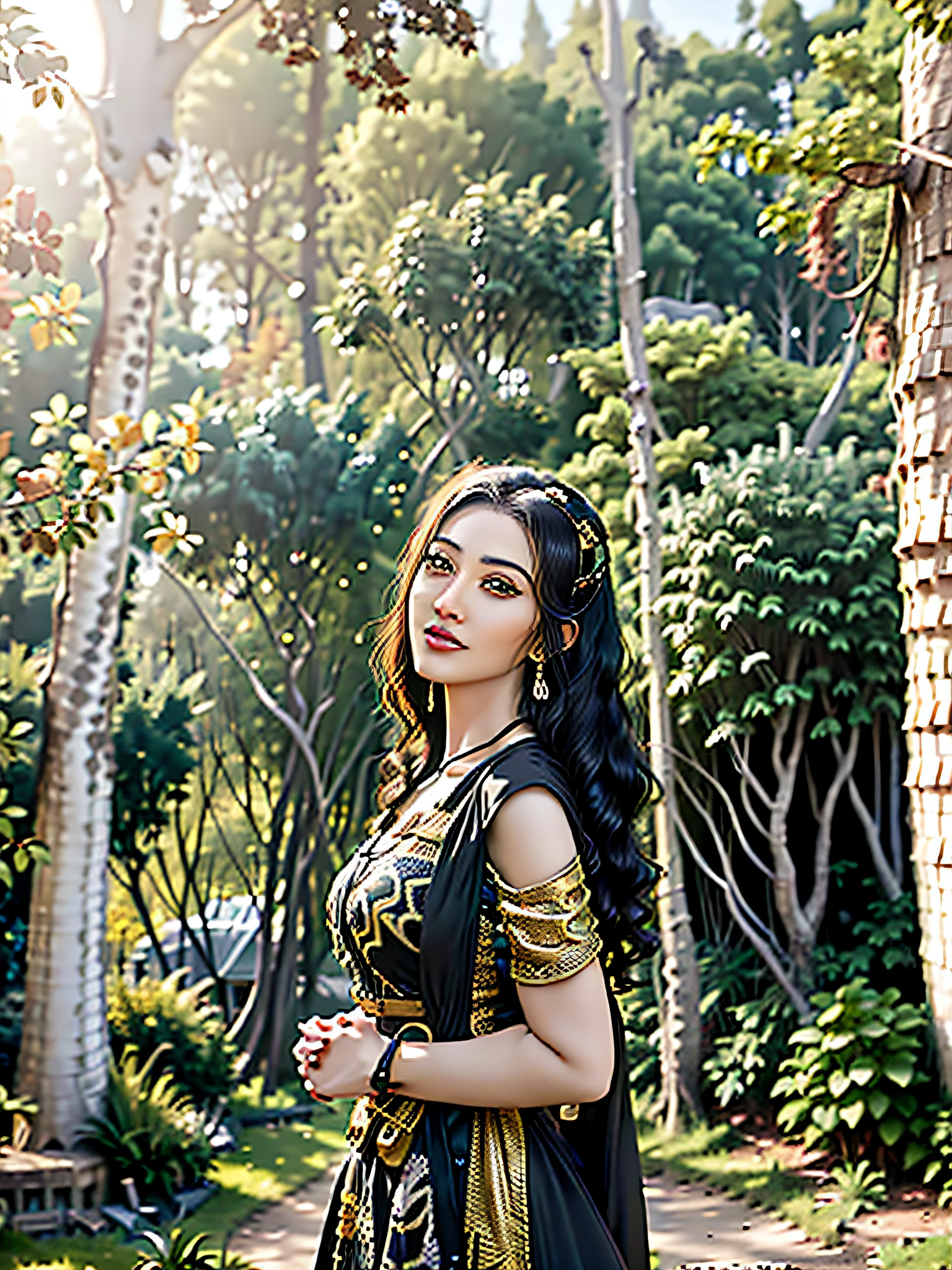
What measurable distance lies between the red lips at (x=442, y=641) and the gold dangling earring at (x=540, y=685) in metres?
0.12

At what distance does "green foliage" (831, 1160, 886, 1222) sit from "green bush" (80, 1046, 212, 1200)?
2.89m

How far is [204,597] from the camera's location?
13172mm

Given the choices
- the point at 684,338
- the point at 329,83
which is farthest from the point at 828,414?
the point at 329,83

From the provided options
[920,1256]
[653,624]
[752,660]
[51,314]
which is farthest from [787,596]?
[51,314]

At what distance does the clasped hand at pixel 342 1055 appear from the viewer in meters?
1.44

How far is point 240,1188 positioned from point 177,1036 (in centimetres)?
84

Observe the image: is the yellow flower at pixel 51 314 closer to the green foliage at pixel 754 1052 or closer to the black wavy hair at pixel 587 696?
the black wavy hair at pixel 587 696

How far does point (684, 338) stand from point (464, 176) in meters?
4.04

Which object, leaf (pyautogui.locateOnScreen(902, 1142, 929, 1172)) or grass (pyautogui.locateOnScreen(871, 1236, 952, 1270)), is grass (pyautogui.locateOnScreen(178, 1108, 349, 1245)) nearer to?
grass (pyautogui.locateOnScreen(871, 1236, 952, 1270))

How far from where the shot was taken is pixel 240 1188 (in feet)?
18.5

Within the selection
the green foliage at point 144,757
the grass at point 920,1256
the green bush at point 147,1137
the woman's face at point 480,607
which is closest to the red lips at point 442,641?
the woman's face at point 480,607

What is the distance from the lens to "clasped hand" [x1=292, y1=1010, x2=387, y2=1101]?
1.44m

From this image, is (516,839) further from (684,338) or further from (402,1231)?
(684,338)

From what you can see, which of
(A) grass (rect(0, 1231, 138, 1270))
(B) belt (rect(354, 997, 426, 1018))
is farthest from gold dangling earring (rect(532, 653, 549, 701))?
(A) grass (rect(0, 1231, 138, 1270))
